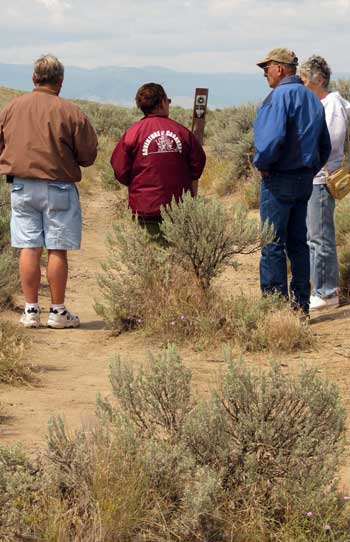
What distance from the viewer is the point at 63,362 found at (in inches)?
249

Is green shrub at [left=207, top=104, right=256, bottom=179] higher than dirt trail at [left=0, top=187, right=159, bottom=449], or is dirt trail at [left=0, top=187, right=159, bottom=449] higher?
green shrub at [left=207, top=104, right=256, bottom=179]

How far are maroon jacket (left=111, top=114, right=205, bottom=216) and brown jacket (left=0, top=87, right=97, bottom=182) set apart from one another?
1.30 feet

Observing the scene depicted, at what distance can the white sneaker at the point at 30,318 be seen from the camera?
736cm

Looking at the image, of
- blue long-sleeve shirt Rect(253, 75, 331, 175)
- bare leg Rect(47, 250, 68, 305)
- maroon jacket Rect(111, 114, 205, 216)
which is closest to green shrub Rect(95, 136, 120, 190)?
bare leg Rect(47, 250, 68, 305)

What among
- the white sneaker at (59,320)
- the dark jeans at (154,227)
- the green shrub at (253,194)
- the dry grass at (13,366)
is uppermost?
the dark jeans at (154,227)

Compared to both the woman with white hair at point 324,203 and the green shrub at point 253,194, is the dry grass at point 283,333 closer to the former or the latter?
the woman with white hair at point 324,203

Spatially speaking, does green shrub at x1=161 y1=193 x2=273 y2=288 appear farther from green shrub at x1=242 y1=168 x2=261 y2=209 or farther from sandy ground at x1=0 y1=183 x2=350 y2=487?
green shrub at x1=242 y1=168 x2=261 y2=209

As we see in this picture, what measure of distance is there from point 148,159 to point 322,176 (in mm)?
1611

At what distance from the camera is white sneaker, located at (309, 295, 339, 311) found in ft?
25.8

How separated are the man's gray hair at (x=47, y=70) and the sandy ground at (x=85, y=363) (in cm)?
198

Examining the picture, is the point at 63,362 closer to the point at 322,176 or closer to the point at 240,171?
the point at 322,176

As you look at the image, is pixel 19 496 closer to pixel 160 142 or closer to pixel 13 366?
pixel 13 366

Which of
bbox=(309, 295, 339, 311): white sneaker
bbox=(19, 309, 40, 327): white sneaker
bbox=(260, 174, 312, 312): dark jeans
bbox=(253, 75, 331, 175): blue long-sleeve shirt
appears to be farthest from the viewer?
bbox=(309, 295, 339, 311): white sneaker

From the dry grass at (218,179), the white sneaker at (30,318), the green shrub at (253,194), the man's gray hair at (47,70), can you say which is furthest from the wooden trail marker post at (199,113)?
the dry grass at (218,179)
